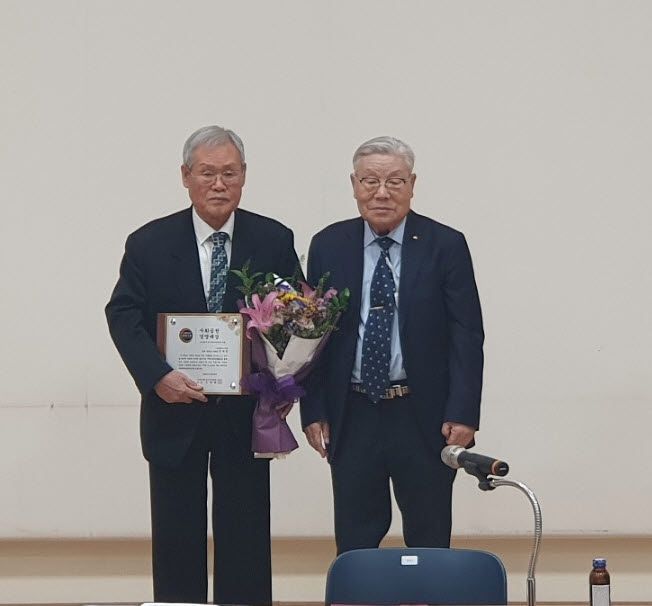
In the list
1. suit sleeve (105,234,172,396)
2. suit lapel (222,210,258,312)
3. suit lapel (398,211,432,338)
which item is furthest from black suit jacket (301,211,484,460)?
suit sleeve (105,234,172,396)

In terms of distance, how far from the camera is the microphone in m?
2.36

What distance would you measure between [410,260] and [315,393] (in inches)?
20.0

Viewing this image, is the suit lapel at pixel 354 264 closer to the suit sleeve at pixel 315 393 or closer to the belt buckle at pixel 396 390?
the suit sleeve at pixel 315 393

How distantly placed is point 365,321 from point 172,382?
616mm

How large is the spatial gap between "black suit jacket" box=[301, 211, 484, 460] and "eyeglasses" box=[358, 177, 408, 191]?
165 mm

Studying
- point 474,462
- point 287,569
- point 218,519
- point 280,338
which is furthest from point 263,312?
point 287,569

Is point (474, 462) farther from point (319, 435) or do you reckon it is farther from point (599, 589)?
point (319, 435)

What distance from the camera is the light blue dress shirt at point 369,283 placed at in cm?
361

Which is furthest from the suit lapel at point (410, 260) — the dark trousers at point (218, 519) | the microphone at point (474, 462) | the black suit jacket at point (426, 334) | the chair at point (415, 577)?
the microphone at point (474, 462)

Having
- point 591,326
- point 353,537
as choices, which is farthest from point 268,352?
point 591,326

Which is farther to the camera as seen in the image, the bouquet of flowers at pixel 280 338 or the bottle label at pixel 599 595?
the bouquet of flowers at pixel 280 338

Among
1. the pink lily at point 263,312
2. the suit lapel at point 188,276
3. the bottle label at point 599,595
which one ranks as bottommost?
the bottle label at point 599,595

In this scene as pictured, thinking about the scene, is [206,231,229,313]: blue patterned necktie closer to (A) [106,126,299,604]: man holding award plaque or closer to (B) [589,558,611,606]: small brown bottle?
(A) [106,126,299,604]: man holding award plaque

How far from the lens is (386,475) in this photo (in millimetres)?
3691
